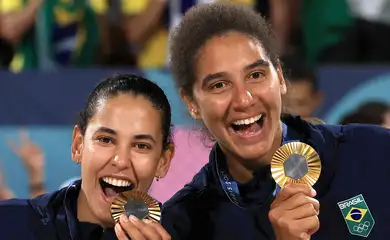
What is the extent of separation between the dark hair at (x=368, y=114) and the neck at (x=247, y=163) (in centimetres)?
104

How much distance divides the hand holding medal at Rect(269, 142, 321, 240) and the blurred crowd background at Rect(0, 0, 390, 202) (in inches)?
48.5

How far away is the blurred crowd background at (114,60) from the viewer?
133 inches

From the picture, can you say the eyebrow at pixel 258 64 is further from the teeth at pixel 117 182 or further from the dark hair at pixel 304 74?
the dark hair at pixel 304 74

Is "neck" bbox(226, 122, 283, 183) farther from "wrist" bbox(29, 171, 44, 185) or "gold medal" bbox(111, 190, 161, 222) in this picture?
"wrist" bbox(29, 171, 44, 185)

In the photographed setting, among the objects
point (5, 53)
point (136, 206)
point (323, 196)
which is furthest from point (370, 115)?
point (5, 53)

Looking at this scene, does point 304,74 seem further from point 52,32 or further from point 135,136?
point 135,136

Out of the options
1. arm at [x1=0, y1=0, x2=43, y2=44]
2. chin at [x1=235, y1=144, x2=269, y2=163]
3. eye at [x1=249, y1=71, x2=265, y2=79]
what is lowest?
chin at [x1=235, y1=144, x2=269, y2=163]

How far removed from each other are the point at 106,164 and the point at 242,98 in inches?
13.5

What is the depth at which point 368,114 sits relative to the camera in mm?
3293

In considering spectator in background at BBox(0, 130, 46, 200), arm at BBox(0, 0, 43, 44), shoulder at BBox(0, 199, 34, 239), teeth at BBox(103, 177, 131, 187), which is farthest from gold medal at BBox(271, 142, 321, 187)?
arm at BBox(0, 0, 43, 44)

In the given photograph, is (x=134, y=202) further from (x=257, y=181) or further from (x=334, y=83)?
(x=334, y=83)

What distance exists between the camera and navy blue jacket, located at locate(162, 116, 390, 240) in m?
2.13

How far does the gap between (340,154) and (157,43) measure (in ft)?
5.95

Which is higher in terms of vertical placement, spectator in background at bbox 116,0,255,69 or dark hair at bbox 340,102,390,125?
spectator in background at bbox 116,0,255,69
